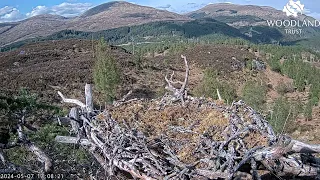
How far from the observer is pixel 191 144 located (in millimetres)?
3701

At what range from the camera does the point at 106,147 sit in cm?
379

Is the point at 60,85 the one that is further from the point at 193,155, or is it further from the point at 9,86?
the point at 193,155

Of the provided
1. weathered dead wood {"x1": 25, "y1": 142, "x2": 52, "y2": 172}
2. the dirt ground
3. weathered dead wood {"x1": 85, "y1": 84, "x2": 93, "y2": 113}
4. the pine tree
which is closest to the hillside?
the dirt ground

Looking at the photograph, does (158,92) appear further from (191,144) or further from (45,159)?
(45,159)

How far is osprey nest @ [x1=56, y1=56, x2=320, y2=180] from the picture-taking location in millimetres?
3219

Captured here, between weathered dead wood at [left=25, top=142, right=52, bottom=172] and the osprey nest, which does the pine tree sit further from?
weathered dead wood at [left=25, top=142, right=52, bottom=172]

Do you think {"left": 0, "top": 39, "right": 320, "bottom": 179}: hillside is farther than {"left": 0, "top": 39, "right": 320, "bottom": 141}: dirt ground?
No

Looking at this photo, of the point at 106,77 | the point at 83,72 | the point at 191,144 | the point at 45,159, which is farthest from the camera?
the point at 83,72

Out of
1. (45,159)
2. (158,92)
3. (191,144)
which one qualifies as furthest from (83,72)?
(191,144)

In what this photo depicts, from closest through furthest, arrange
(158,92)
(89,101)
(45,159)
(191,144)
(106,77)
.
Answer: (45,159)
(191,144)
(89,101)
(106,77)
(158,92)

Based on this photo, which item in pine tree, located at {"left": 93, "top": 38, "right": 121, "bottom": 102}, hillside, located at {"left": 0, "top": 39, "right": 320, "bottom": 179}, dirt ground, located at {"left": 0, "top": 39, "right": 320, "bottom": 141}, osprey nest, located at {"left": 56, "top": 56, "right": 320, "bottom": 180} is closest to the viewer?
osprey nest, located at {"left": 56, "top": 56, "right": 320, "bottom": 180}

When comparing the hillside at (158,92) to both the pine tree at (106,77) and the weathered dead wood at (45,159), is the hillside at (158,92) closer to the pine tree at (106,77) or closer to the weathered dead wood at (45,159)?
the weathered dead wood at (45,159)

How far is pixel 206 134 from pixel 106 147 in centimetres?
119

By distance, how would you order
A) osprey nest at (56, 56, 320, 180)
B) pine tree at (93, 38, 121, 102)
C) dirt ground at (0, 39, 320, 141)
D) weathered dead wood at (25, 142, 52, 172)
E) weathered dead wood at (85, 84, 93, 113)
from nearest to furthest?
osprey nest at (56, 56, 320, 180)
weathered dead wood at (25, 142, 52, 172)
weathered dead wood at (85, 84, 93, 113)
pine tree at (93, 38, 121, 102)
dirt ground at (0, 39, 320, 141)
